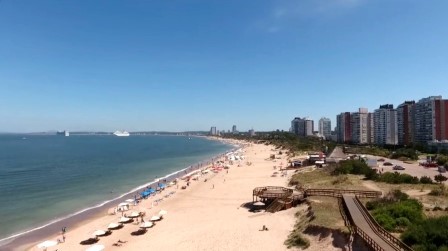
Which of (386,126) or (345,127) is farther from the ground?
(345,127)

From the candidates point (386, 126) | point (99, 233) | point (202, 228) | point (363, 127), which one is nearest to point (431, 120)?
point (386, 126)

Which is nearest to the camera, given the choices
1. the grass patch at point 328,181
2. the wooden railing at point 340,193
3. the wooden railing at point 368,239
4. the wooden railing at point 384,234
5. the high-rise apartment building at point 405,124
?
the wooden railing at point 368,239

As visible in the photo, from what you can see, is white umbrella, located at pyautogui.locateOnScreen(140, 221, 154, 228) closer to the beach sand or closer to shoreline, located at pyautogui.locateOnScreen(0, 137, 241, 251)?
the beach sand

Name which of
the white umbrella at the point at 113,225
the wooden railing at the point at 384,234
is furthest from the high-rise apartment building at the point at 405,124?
the white umbrella at the point at 113,225

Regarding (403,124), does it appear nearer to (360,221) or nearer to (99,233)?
(360,221)

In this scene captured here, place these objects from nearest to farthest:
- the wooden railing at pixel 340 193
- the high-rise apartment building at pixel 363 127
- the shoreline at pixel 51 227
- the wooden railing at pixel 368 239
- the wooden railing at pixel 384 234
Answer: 1. the wooden railing at pixel 368 239
2. the wooden railing at pixel 384 234
3. the shoreline at pixel 51 227
4. the wooden railing at pixel 340 193
5. the high-rise apartment building at pixel 363 127

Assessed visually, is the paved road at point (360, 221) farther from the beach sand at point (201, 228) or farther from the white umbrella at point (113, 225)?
the white umbrella at point (113, 225)

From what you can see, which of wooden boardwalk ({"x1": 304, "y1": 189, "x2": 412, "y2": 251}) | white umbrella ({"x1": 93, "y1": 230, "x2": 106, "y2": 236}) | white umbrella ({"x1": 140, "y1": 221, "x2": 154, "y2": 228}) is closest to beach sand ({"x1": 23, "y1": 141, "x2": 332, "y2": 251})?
white umbrella ({"x1": 140, "y1": 221, "x2": 154, "y2": 228})
